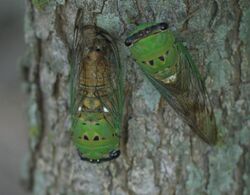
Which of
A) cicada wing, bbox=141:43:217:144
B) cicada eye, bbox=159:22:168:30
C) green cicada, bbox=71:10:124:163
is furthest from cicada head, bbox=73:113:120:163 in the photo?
cicada eye, bbox=159:22:168:30

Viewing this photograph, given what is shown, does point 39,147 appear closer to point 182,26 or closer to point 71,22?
point 71,22

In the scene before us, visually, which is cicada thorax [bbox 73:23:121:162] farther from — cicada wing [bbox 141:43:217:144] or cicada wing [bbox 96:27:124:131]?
cicada wing [bbox 141:43:217:144]

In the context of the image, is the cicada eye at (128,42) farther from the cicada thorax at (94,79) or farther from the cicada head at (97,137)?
the cicada head at (97,137)

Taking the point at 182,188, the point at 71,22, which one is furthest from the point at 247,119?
the point at 71,22

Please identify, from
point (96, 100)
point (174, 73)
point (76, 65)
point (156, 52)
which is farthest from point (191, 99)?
point (76, 65)

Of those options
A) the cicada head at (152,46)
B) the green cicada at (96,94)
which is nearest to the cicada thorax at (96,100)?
the green cicada at (96,94)

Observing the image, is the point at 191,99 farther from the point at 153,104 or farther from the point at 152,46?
the point at 152,46
